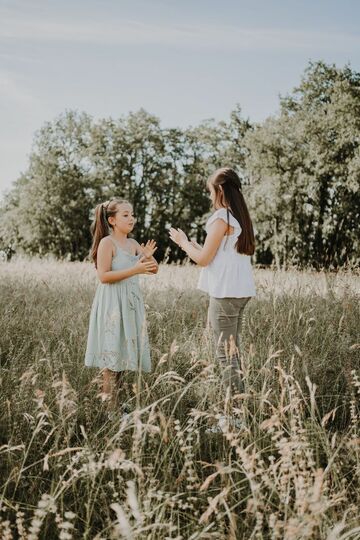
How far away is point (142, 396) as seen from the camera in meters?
3.31

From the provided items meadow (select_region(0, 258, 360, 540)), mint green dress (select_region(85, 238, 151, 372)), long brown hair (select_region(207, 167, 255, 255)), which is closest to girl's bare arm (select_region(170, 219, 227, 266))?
long brown hair (select_region(207, 167, 255, 255))

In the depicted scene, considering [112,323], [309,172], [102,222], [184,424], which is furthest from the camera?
[309,172]

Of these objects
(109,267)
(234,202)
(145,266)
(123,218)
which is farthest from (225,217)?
(109,267)

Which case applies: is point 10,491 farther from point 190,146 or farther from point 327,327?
point 190,146

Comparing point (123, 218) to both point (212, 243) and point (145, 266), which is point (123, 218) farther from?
point (212, 243)

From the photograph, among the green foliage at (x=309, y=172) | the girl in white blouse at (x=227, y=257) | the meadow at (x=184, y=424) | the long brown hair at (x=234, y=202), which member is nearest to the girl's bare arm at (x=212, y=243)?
the girl in white blouse at (x=227, y=257)

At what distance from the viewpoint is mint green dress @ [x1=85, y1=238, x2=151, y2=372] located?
142 inches

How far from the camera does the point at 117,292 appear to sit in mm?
3723

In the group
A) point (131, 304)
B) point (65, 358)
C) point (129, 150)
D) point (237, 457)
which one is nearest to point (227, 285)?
point (131, 304)

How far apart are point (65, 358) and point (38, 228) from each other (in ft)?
105

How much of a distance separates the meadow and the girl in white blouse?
166mm

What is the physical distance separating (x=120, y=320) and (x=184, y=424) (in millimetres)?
979

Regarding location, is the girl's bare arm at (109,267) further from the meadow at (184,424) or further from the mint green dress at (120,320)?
the meadow at (184,424)

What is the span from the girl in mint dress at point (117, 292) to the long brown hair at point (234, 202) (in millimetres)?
656
